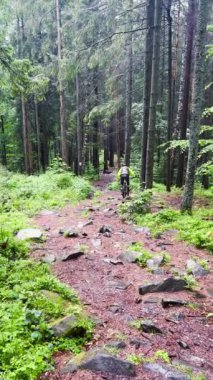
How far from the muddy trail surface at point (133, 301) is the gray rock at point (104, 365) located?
0.05 meters

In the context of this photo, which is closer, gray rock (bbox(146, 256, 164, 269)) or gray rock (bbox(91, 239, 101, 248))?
gray rock (bbox(146, 256, 164, 269))

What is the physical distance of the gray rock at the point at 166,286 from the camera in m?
5.39

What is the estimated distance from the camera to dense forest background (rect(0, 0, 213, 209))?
941cm

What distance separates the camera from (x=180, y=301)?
500 cm

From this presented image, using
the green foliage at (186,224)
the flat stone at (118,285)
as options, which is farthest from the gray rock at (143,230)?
the flat stone at (118,285)

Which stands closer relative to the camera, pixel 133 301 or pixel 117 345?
pixel 117 345

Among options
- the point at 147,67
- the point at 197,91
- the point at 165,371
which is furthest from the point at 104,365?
the point at 147,67

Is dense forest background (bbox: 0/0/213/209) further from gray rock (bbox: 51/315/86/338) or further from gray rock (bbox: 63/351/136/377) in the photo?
gray rock (bbox: 63/351/136/377)

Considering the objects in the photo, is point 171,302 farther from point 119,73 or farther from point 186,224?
point 119,73

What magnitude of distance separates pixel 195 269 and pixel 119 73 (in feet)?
48.0

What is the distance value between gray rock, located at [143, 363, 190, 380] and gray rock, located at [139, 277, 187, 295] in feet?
6.43

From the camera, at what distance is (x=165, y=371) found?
3295 millimetres

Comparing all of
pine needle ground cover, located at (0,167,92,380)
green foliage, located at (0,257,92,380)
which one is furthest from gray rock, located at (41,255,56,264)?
green foliage, located at (0,257,92,380)

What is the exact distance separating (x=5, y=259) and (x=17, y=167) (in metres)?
28.2
